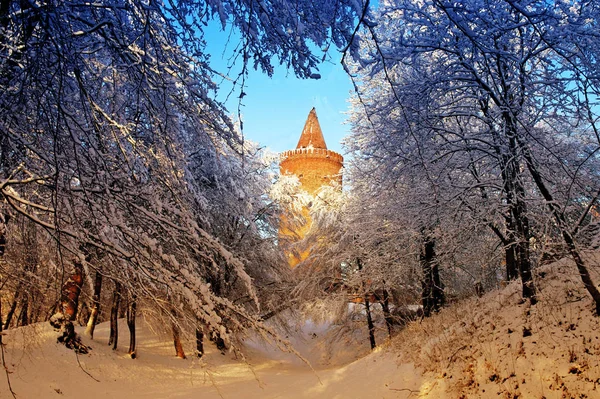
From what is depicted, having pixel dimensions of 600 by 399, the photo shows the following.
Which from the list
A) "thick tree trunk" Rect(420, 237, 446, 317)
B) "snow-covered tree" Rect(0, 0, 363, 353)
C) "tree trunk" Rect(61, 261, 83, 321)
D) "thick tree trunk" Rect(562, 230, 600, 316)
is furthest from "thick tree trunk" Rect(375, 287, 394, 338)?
"snow-covered tree" Rect(0, 0, 363, 353)

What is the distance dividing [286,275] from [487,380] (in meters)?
11.6

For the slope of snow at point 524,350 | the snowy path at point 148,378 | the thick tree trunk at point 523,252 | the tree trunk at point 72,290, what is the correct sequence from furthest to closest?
the snowy path at point 148,378, the thick tree trunk at point 523,252, the slope of snow at point 524,350, the tree trunk at point 72,290

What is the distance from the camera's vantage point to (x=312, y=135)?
3591 centimetres

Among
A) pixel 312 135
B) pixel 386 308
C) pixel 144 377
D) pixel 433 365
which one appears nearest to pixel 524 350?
pixel 433 365

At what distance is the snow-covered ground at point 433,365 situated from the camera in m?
5.20

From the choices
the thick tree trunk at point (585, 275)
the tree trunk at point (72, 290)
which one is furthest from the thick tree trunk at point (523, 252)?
the tree trunk at point (72, 290)

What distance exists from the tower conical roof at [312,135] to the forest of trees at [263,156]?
17.6m

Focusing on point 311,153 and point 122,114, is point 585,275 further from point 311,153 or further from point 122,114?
point 311,153

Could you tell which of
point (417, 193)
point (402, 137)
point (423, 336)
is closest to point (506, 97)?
point (402, 137)

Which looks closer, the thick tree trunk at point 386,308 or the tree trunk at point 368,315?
the thick tree trunk at point 386,308

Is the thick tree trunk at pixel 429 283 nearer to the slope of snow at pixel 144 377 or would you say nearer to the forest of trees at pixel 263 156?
the forest of trees at pixel 263 156

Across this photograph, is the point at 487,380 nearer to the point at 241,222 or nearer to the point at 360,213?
the point at 360,213

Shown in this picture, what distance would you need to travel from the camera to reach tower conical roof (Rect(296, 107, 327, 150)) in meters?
35.2

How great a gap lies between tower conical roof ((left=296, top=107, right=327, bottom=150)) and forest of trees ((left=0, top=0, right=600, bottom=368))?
1758cm
